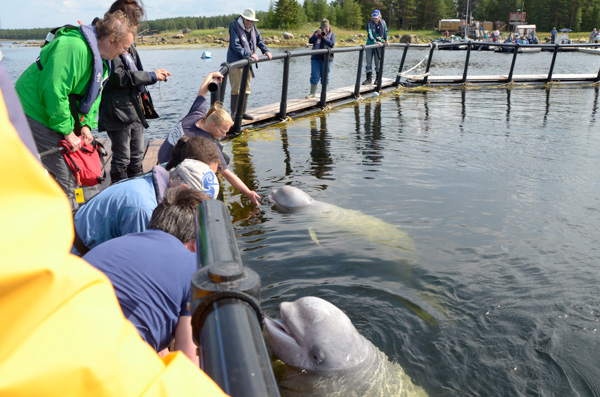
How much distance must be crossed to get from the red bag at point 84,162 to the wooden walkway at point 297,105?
231 inches

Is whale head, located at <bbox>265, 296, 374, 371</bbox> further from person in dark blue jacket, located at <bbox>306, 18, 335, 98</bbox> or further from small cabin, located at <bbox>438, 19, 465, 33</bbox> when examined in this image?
small cabin, located at <bbox>438, 19, 465, 33</bbox>

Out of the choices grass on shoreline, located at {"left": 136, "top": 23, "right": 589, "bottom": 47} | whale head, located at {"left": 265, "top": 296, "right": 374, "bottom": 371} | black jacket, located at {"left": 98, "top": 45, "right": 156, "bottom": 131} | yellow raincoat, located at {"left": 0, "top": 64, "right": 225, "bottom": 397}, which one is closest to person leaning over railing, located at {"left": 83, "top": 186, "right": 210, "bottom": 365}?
whale head, located at {"left": 265, "top": 296, "right": 374, "bottom": 371}

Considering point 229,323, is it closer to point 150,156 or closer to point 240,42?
point 150,156

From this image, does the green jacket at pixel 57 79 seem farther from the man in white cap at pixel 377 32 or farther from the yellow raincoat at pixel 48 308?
the man in white cap at pixel 377 32

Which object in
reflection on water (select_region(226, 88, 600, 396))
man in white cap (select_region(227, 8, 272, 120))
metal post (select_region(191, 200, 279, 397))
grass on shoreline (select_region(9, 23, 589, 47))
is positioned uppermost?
grass on shoreline (select_region(9, 23, 589, 47))

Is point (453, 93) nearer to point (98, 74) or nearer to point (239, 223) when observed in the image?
point (239, 223)

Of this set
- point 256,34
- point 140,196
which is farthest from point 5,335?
point 256,34

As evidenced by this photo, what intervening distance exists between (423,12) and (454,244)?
11168 centimetres

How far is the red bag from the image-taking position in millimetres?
4246

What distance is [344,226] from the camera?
5.98m

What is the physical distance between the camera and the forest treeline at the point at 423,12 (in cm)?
9050

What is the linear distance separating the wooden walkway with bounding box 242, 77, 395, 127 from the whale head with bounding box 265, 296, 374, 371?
7225mm

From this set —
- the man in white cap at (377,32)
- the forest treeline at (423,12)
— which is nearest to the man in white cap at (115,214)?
the man in white cap at (377,32)

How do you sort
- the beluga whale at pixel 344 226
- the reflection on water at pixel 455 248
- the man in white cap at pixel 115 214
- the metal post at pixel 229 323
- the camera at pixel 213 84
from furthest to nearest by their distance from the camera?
1. the camera at pixel 213 84
2. the beluga whale at pixel 344 226
3. the reflection on water at pixel 455 248
4. the man in white cap at pixel 115 214
5. the metal post at pixel 229 323
